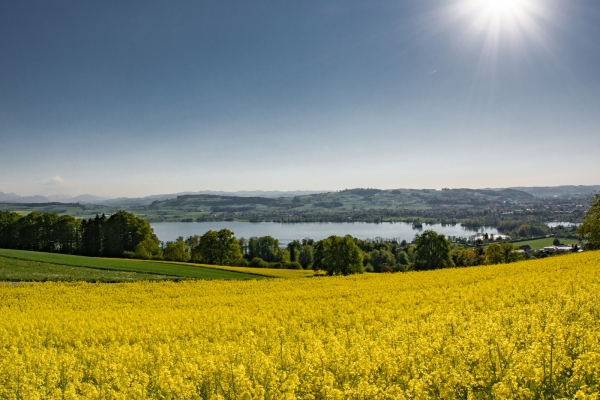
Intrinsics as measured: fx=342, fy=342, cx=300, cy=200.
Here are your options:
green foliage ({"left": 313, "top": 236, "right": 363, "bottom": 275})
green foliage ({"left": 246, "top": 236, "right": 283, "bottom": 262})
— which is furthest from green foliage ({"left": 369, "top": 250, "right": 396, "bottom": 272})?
green foliage ({"left": 313, "top": 236, "right": 363, "bottom": 275})

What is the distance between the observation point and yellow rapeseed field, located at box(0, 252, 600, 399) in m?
5.07

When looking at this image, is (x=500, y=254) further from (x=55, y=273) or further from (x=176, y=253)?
(x=55, y=273)

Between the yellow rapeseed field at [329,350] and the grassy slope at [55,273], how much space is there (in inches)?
578

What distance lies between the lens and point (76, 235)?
6319 centimetres

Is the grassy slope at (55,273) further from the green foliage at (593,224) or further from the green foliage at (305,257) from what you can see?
the green foliage at (305,257)

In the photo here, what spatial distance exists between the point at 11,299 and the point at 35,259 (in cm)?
2031

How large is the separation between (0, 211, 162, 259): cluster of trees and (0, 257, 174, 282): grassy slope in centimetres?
2709

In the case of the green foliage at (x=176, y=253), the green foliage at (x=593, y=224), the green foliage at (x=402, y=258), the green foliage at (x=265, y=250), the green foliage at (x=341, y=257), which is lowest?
the green foliage at (x=402, y=258)

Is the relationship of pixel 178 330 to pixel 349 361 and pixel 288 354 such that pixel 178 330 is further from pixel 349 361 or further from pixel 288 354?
pixel 349 361

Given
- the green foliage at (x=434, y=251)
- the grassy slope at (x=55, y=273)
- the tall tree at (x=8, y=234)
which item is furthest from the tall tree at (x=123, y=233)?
the green foliage at (x=434, y=251)

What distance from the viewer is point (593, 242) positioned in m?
45.5

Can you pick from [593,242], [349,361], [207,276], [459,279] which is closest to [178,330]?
[349,361]

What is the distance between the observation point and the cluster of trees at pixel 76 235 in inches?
2451

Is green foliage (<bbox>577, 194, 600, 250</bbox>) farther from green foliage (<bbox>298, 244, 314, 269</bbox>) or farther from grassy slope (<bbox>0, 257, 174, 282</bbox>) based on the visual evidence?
green foliage (<bbox>298, 244, 314, 269</bbox>)
